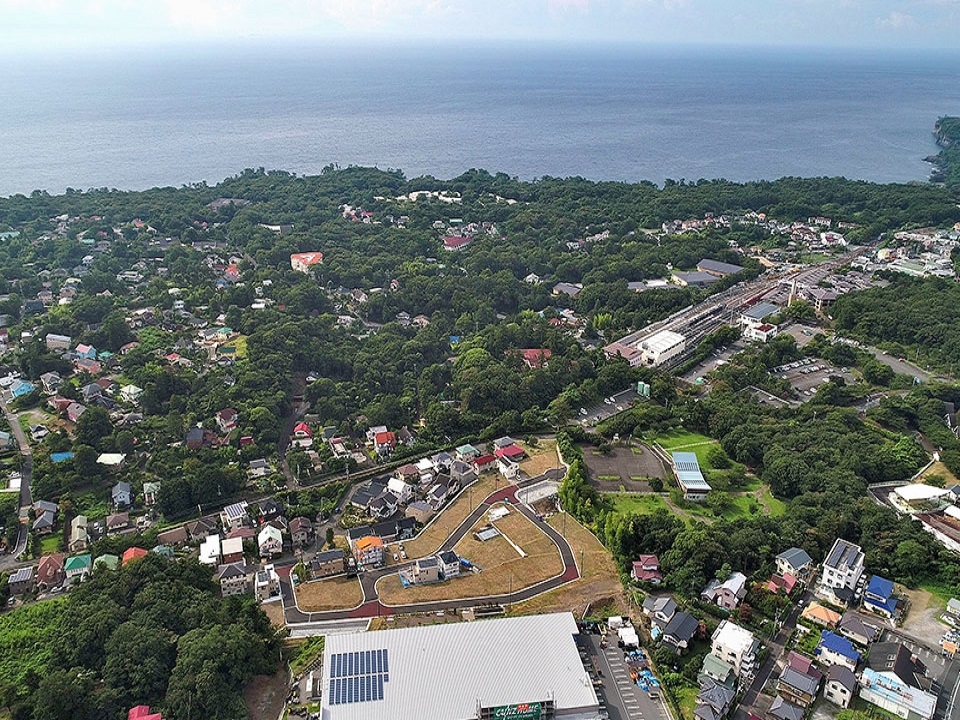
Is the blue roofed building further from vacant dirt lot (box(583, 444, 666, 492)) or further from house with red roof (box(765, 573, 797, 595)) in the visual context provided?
house with red roof (box(765, 573, 797, 595))

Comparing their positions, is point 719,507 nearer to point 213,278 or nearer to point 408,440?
point 408,440

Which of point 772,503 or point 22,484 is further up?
point 772,503

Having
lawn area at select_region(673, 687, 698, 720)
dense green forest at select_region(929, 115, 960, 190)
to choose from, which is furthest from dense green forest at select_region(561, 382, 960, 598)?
dense green forest at select_region(929, 115, 960, 190)

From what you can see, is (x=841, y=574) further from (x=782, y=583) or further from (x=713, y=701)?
(x=713, y=701)

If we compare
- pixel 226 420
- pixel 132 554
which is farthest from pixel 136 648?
pixel 226 420

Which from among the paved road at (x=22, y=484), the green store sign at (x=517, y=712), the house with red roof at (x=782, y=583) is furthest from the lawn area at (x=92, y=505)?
the house with red roof at (x=782, y=583)

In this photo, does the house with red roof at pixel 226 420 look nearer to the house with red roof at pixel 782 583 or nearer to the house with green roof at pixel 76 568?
the house with green roof at pixel 76 568

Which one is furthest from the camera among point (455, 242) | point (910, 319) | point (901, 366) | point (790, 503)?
point (455, 242)
